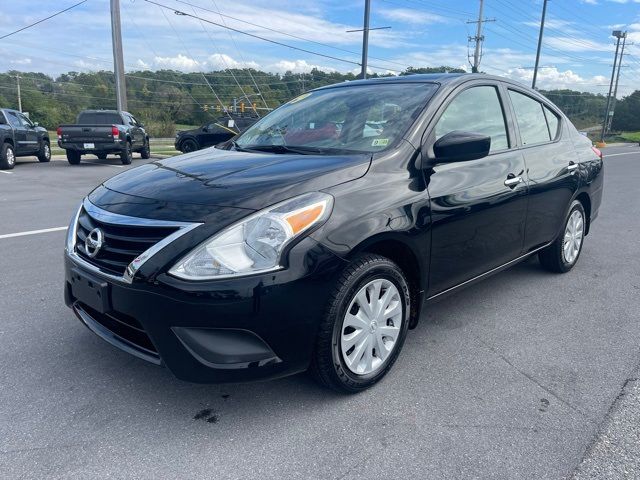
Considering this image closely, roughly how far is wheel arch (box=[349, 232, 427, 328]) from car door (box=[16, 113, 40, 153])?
15551 mm

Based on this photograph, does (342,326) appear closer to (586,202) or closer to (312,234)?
(312,234)

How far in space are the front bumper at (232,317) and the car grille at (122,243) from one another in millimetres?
90

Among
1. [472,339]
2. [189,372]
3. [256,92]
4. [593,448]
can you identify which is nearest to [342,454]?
[189,372]

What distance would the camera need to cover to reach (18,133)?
1486 centimetres

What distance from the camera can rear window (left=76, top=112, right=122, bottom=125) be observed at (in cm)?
1709

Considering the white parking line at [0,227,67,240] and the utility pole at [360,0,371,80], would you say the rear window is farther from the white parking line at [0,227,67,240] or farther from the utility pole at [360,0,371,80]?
the white parking line at [0,227,67,240]

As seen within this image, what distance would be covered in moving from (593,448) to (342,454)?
1.14 m

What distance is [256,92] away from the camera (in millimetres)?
29125

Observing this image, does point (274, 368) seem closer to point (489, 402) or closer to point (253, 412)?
point (253, 412)

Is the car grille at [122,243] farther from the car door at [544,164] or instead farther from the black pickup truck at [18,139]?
the black pickup truck at [18,139]

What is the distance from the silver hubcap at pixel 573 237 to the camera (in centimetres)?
483

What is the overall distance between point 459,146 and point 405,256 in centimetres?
71

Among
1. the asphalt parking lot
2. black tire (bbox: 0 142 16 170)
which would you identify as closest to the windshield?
the asphalt parking lot

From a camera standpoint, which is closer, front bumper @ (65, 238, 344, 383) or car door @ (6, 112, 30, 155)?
front bumper @ (65, 238, 344, 383)
